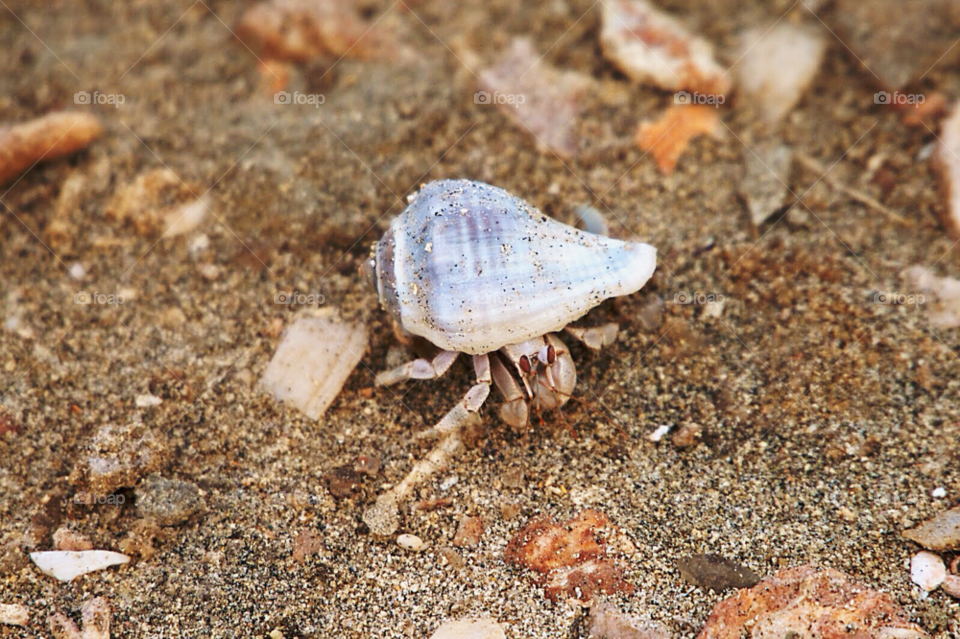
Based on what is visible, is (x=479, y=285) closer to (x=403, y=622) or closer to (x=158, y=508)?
(x=403, y=622)

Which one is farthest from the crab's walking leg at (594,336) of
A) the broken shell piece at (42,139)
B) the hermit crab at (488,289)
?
the broken shell piece at (42,139)

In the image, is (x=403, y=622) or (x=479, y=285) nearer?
(x=403, y=622)

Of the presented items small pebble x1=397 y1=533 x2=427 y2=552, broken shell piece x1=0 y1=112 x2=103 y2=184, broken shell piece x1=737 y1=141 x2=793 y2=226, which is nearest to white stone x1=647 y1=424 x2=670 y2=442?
small pebble x1=397 y1=533 x2=427 y2=552

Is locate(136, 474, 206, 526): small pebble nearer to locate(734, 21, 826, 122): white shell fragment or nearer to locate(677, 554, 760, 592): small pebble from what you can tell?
locate(677, 554, 760, 592): small pebble

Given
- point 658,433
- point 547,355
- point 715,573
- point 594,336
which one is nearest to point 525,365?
point 547,355

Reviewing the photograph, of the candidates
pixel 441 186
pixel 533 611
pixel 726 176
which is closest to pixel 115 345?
pixel 441 186

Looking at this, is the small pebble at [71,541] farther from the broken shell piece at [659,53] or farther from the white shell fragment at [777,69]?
the white shell fragment at [777,69]
